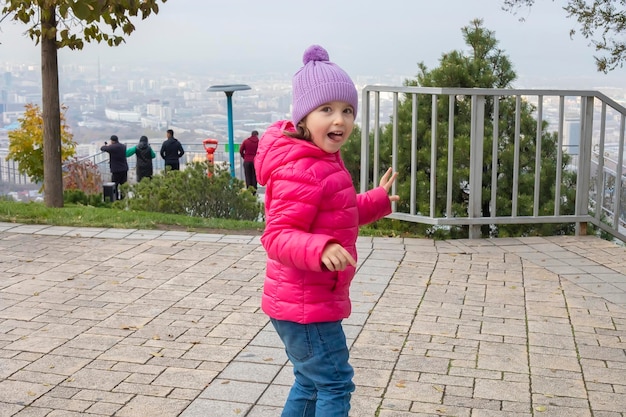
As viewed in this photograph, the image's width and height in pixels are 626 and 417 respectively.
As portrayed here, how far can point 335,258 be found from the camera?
2.82 metres

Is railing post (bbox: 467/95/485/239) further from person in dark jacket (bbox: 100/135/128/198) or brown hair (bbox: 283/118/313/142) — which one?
person in dark jacket (bbox: 100/135/128/198)

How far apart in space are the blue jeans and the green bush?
7.79 metres

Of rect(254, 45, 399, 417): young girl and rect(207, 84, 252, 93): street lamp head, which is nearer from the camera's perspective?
rect(254, 45, 399, 417): young girl

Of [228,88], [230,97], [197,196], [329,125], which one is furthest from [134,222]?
[230,97]

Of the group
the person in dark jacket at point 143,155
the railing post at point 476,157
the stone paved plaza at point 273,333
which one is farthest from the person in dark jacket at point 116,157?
the railing post at point 476,157

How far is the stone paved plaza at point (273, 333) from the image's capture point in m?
4.04

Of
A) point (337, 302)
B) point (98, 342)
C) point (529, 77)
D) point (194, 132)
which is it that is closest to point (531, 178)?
point (529, 77)

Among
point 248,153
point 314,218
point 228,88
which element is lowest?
point 248,153

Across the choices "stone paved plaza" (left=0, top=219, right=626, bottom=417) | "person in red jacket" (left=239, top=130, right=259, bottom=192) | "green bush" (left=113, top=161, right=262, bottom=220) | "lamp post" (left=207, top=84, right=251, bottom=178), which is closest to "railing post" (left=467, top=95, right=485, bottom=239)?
"stone paved plaza" (left=0, top=219, right=626, bottom=417)

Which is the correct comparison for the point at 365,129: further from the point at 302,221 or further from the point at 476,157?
the point at 302,221

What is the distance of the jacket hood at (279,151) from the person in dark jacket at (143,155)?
16.1 metres

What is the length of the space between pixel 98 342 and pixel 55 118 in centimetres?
691

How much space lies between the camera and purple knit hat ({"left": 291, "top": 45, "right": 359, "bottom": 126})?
3.07 m

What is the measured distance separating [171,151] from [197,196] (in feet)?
→ 27.9
